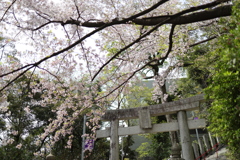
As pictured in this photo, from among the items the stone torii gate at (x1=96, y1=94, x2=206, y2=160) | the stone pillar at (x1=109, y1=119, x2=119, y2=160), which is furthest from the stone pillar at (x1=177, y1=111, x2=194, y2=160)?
the stone pillar at (x1=109, y1=119, x2=119, y2=160)

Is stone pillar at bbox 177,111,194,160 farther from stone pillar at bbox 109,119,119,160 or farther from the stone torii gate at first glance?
stone pillar at bbox 109,119,119,160

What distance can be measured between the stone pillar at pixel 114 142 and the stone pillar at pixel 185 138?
214cm

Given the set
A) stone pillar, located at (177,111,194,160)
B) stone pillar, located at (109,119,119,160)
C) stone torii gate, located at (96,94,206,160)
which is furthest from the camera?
stone pillar, located at (109,119,119,160)

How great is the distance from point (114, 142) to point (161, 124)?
1.72 metres

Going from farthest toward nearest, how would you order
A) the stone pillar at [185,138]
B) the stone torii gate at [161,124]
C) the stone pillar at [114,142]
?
1. the stone pillar at [114,142]
2. the stone torii gate at [161,124]
3. the stone pillar at [185,138]

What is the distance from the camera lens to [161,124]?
6.44 metres

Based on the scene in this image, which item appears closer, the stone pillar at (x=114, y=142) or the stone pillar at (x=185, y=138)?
the stone pillar at (x=185, y=138)

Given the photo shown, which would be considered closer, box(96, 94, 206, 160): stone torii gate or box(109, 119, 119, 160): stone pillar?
box(96, 94, 206, 160): stone torii gate

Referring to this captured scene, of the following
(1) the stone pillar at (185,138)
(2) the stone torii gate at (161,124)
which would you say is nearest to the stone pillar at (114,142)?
(2) the stone torii gate at (161,124)

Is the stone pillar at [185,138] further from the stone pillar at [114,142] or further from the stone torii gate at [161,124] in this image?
the stone pillar at [114,142]

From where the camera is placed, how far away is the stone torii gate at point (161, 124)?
20.0 ft

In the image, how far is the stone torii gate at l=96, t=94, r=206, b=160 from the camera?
6094mm

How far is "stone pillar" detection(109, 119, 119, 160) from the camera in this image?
6.32 metres

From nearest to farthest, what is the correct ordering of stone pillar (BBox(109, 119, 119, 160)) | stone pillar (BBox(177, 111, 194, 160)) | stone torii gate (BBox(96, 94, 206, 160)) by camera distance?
stone pillar (BBox(177, 111, 194, 160)) < stone torii gate (BBox(96, 94, 206, 160)) < stone pillar (BBox(109, 119, 119, 160))
